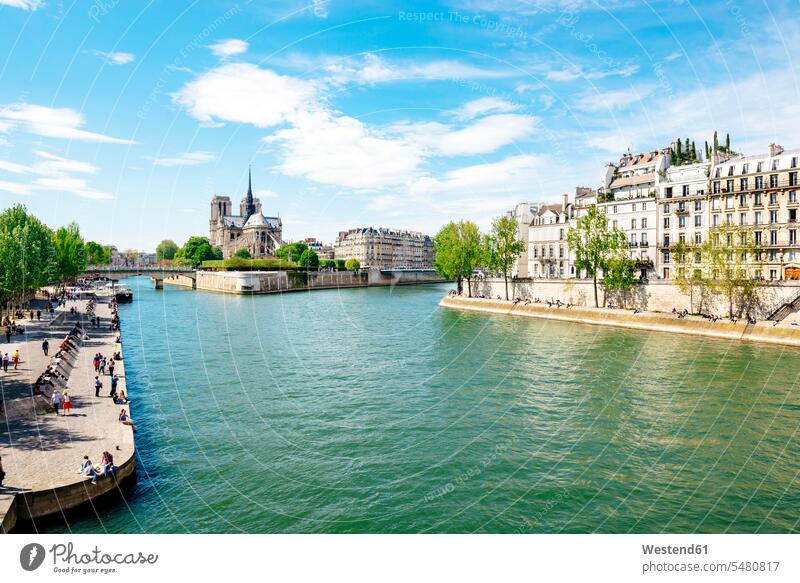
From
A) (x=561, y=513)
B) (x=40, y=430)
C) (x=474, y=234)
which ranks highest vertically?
(x=474, y=234)

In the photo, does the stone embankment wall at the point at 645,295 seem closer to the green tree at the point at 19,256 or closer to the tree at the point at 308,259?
the green tree at the point at 19,256

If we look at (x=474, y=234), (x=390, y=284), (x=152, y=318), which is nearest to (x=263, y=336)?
(x=152, y=318)

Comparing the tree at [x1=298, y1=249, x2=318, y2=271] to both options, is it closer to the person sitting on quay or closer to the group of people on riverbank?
the group of people on riverbank

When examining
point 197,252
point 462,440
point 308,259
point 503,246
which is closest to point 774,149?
point 503,246

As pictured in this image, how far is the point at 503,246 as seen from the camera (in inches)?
2729

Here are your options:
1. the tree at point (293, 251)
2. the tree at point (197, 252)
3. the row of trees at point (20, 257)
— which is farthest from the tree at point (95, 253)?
the row of trees at point (20, 257)

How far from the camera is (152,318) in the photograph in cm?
6128

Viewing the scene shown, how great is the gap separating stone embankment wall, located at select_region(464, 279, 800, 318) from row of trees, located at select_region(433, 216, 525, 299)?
271cm

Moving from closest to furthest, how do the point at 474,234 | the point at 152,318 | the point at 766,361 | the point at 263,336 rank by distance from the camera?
the point at 766,361 → the point at 263,336 → the point at 152,318 → the point at 474,234

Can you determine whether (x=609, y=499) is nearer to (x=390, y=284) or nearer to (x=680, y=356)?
(x=680, y=356)

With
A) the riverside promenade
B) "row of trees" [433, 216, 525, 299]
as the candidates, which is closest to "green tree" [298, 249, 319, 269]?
"row of trees" [433, 216, 525, 299]

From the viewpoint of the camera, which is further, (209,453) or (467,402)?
(467,402)

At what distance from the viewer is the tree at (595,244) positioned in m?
56.8

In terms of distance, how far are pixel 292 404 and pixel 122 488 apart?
9.88 meters
